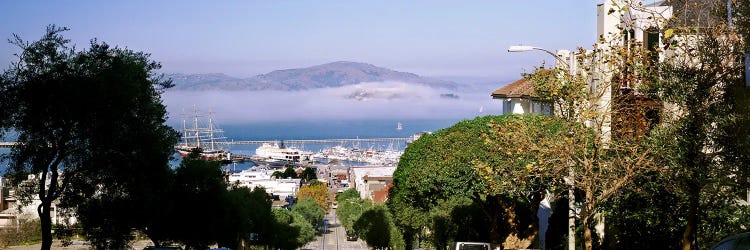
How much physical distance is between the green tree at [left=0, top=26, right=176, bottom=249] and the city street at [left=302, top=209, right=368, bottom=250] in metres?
82.3

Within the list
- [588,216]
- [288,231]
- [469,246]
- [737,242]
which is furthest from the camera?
[288,231]

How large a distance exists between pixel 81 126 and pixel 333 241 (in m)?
101

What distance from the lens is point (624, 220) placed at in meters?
24.7

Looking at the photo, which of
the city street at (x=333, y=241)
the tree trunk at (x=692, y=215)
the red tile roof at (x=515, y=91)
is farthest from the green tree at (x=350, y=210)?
the tree trunk at (x=692, y=215)

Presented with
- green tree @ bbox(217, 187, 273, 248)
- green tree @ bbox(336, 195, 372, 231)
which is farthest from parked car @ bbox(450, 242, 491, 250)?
green tree @ bbox(336, 195, 372, 231)

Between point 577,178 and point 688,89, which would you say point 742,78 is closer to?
point 688,89

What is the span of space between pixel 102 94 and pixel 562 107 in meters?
11.5

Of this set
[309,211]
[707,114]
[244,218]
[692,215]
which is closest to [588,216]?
[692,215]

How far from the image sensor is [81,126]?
24984 millimetres

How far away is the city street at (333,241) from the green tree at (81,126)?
8230cm

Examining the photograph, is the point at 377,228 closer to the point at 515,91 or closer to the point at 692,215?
the point at 515,91

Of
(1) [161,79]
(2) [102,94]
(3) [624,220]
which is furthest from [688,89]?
(1) [161,79]

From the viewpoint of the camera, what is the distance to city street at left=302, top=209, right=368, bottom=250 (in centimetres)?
11238

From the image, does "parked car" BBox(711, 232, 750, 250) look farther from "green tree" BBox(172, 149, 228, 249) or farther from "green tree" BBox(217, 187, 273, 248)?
"green tree" BBox(217, 187, 273, 248)
